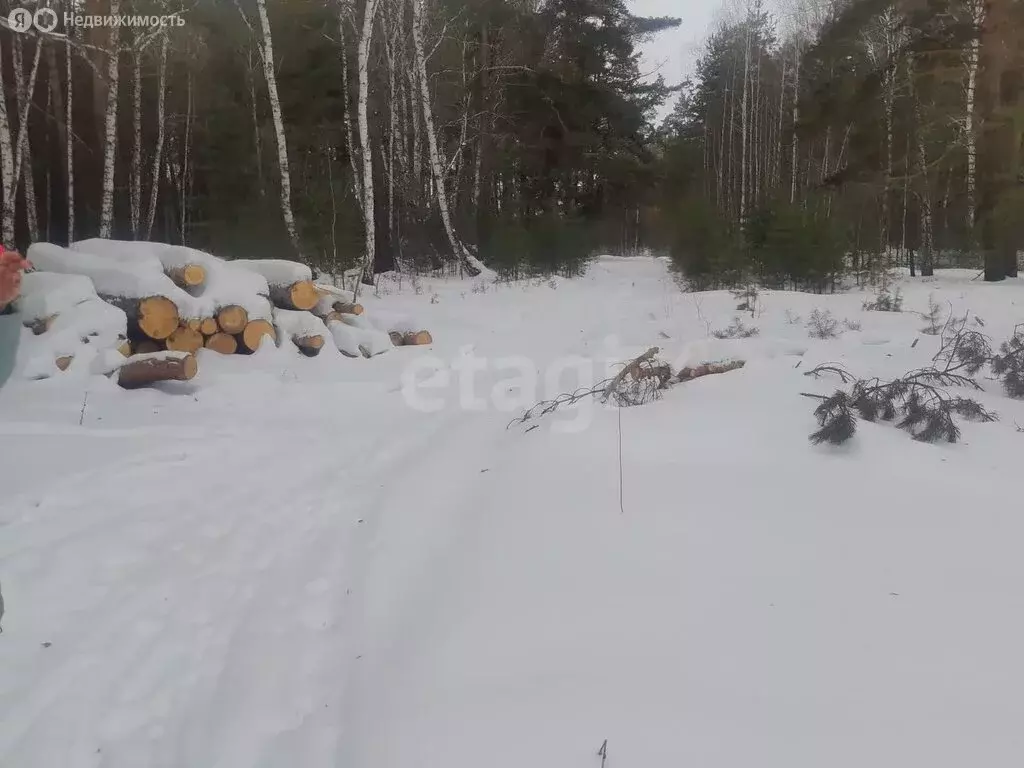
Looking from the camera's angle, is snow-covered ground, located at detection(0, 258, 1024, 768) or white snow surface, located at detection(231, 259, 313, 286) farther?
white snow surface, located at detection(231, 259, 313, 286)

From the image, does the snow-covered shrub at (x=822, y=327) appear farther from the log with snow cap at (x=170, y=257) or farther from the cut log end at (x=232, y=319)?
the log with snow cap at (x=170, y=257)

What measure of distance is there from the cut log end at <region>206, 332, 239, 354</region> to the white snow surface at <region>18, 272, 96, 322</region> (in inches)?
41.4

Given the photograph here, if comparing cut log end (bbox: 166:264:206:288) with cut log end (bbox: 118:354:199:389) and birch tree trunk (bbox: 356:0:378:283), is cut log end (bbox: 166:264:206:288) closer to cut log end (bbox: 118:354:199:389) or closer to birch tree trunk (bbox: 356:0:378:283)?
cut log end (bbox: 118:354:199:389)

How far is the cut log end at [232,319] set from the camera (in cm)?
646

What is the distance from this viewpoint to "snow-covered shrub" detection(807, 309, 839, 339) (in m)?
6.89

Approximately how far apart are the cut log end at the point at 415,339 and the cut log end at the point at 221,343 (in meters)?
2.19

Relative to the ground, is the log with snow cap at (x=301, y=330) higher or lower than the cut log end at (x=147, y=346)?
higher

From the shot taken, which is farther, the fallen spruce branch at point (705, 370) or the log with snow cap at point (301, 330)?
the log with snow cap at point (301, 330)

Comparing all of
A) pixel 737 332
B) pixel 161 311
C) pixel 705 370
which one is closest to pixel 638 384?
pixel 705 370

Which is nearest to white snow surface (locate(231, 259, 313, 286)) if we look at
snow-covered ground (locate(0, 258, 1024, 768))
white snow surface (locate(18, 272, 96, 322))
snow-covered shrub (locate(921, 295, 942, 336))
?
white snow surface (locate(18, 272, 96, 322))

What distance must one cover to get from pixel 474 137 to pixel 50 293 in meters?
12.5

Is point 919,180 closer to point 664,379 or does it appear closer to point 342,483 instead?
point 664,379

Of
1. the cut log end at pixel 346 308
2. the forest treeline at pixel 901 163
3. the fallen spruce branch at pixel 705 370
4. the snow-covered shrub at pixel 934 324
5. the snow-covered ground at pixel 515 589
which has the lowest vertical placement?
the snow-covered ground at pixel 515 589

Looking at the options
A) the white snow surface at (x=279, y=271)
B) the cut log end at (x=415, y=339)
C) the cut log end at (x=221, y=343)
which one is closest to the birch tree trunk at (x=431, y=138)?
the cut log end at (x=415, y=339)
